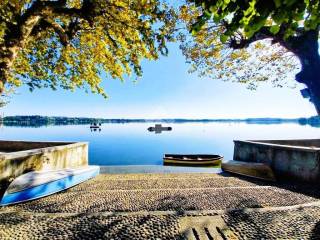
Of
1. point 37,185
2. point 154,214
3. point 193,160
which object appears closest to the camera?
point 154,214

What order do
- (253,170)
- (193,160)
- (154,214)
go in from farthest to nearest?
(193,160) → (253,170) → (154,214)

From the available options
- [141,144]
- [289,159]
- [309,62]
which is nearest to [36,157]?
[289,159]

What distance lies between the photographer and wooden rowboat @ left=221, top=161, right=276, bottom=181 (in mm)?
12092

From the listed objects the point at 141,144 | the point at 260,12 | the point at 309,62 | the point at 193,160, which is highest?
the point at 309,62

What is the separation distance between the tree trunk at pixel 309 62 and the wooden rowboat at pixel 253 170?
4.16 meters

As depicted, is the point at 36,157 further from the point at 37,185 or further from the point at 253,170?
the point at 253,170

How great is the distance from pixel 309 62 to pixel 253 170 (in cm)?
612

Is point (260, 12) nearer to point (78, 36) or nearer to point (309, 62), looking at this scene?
Answer: point (309, 62)

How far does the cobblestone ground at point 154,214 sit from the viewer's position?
17.3 feet

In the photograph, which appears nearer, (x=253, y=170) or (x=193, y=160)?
(x=253, y=170)

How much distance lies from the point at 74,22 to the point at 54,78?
493 cm

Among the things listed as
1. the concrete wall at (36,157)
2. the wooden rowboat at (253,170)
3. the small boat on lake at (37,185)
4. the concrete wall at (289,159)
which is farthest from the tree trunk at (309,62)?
the concrete wall at (36,157)

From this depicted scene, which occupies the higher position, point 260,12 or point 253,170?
point 260,12

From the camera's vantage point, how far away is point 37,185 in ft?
29.1
